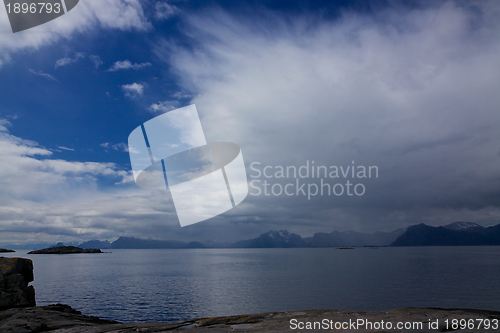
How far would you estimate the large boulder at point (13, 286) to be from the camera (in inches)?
739

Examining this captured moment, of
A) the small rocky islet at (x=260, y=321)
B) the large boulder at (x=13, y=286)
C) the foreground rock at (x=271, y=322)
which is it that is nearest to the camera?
the foreground rock at (x=271, y=322)

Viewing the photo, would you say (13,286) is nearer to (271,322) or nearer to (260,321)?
(260,321)

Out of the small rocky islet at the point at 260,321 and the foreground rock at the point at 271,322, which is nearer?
the foreground rock at the point at 271,322

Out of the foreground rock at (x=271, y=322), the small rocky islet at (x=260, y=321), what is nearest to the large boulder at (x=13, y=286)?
the small rocky islet at (x=260, y=321)

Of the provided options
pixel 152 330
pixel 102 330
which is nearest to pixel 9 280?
pixel 102 330

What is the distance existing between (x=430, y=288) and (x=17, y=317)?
48905 millimetres

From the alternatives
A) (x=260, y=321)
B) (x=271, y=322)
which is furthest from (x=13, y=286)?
(x=271, y=322)

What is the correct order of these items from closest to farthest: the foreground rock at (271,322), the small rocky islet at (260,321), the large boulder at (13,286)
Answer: the foreground rock at (271,322)
the small rocky islet at (260,321)
the large boulder at (13,286)

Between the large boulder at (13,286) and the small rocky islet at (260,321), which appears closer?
the small rocky islet at (260,321)

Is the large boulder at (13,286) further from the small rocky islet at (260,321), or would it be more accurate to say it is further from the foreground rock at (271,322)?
the foreground rock at (271,322)

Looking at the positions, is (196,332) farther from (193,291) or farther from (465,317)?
(193,291)

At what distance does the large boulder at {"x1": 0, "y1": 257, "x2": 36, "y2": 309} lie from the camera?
18.8 meters

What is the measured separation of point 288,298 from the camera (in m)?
34.7

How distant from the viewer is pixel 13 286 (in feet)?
63.9
